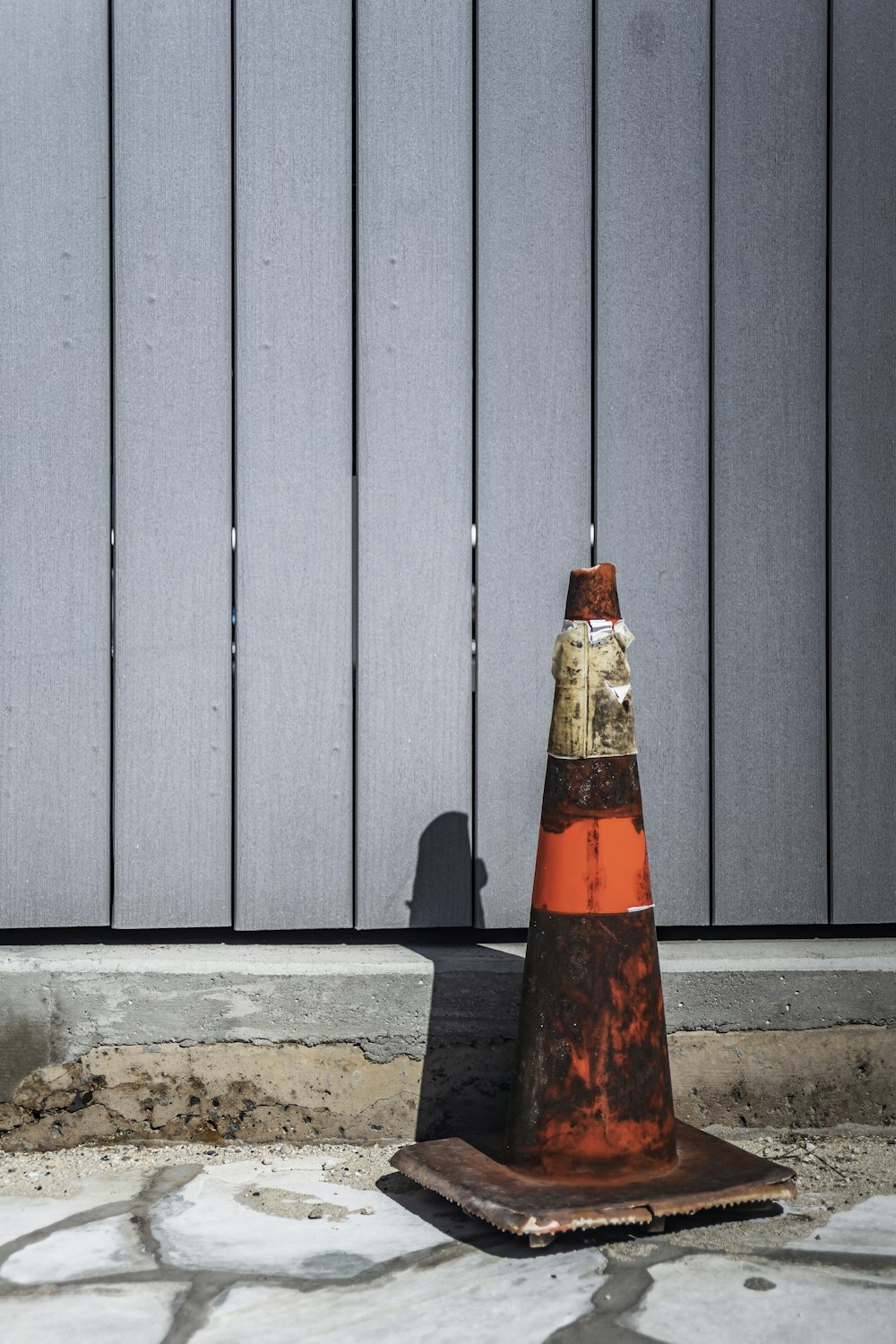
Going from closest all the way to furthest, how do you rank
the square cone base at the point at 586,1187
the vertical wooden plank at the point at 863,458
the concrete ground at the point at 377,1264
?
the concrete ground at the point at 377,1264, the square cone base at the point at 586,1187, the vertical wooden plank at the point at 863,458

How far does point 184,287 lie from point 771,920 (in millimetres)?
2189

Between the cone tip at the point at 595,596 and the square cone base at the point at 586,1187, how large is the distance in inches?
43.1

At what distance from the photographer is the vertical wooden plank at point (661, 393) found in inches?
117

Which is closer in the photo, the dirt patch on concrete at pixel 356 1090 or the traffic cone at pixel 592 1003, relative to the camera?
the traffic cone at pixel 592 1003

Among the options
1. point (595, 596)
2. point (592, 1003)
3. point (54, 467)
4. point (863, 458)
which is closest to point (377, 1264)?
point (592, 1003)

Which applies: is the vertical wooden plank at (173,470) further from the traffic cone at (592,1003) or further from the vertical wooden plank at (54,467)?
the traffic cone at (592,1003)

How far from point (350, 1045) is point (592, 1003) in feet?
2.38

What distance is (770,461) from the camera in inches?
119

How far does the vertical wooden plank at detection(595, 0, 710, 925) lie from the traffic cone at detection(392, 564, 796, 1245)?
60cm

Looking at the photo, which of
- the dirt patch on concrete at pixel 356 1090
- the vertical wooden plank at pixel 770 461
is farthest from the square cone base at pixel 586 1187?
the vertical wooden plank at pixel 770 461

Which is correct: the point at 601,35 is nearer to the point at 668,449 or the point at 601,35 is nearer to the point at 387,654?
the point at 668,449

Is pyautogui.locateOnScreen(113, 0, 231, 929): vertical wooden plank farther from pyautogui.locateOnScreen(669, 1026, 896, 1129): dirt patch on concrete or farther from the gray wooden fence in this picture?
pyautogui.locateOnScreen(669, 1026, 896, 1129): dirt patch on concrete

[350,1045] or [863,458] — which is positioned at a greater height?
[863,458]

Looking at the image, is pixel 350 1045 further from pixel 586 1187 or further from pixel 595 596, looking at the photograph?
pixel 595 596
